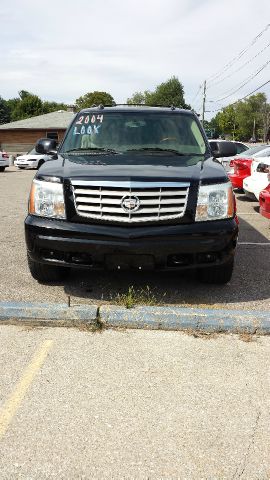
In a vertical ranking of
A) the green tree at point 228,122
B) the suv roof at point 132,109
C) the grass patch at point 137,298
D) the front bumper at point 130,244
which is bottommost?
the green tree at point 228,122

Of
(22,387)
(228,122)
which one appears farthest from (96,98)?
(22,387)

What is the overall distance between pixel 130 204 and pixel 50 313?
1118 mm

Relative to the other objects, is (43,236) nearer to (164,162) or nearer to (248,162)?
(164,162)

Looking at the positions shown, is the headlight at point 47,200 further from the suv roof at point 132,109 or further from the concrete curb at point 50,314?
the suv roof at point 132,109

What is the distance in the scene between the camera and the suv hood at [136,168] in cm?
407

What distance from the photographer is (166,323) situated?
149 inches

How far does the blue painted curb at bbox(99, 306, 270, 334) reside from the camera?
3746 millimetres

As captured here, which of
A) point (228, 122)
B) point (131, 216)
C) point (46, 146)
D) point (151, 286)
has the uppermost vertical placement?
A: point (46, 146)

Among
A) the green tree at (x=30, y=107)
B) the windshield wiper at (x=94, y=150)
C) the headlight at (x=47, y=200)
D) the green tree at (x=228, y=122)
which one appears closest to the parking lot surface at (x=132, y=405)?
the headlight at (x=47, y=200)

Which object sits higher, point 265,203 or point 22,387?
point 265,203

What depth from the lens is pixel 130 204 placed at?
4.00m

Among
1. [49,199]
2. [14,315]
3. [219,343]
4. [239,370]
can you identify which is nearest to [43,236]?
Answer: [49,199]

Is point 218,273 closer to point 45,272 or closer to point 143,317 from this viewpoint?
Answer: point 143,317

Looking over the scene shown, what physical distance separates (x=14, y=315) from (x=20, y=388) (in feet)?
3.41
